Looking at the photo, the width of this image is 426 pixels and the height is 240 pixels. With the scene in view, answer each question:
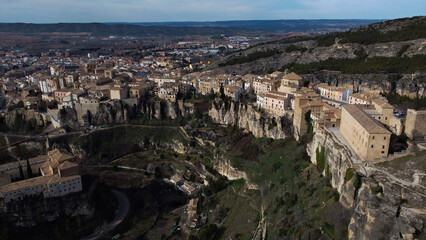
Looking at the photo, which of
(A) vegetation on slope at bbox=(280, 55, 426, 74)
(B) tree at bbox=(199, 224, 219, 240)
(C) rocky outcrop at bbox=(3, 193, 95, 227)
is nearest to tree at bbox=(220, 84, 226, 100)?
(A) vegetation on slope at bbox=(280, 55, 426, 74)

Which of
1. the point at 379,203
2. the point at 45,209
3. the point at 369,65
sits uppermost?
the point at 369,65

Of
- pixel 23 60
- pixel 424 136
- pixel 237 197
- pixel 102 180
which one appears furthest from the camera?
pixel 23 60

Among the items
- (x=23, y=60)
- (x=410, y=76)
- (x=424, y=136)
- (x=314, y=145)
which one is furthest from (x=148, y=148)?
(x=23, y=60)

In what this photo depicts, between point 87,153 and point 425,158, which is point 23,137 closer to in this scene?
point 87,153

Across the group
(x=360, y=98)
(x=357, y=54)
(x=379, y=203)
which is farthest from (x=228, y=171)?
(x=357, y=54)

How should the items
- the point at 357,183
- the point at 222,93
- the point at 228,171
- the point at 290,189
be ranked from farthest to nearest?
the point at 222,93, the point at 228,171, the point at 290,189, the point at 357,183

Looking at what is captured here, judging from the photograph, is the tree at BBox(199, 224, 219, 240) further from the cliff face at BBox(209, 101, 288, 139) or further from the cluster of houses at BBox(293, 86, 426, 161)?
the cliff face at BBox(209, 101, 288, 139)

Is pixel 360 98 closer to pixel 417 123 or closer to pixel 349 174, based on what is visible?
pixel 417 123
